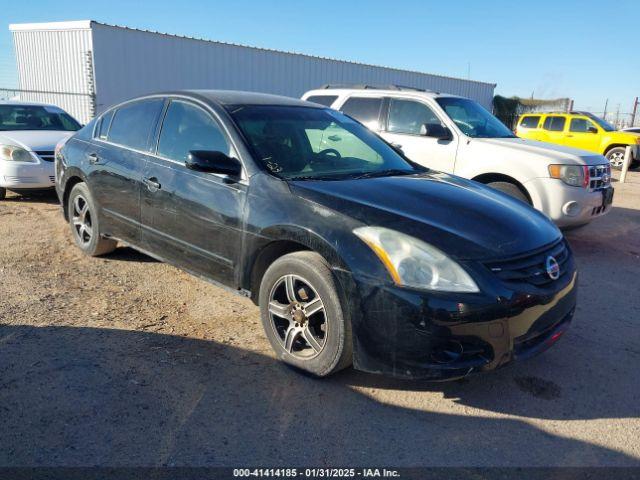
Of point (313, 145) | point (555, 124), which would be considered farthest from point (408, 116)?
point (555, 124)

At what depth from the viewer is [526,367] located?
3385 millimetres

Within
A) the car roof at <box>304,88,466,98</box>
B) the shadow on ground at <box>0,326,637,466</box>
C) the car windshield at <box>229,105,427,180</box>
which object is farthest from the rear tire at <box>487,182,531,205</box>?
A: the shadow on ground at <box>0,326,637,466</box>

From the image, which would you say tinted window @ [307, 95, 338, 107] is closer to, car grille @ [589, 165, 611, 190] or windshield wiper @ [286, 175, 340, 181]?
car grille @ [589, 165, 611, 190]

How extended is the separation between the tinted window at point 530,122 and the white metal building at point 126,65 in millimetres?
7667

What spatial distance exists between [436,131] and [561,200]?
1.76 metres

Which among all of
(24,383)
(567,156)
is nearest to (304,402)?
(24,383)

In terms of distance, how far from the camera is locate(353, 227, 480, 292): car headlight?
8.68 feet

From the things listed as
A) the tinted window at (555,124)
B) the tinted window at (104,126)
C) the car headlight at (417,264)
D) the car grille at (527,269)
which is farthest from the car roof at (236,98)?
the tinted window at (555,124)

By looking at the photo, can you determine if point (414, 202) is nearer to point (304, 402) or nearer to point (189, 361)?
point (304, 402)

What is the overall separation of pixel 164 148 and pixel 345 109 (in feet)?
13.9

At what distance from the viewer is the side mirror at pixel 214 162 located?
3.45 m

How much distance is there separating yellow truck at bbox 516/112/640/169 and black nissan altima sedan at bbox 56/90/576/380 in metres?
14.6

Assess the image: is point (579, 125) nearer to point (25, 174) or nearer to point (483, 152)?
point (483, 152)

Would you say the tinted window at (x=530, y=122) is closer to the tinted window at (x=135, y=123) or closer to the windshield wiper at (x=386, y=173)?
the windshield wiper at (x=386, y=173)
